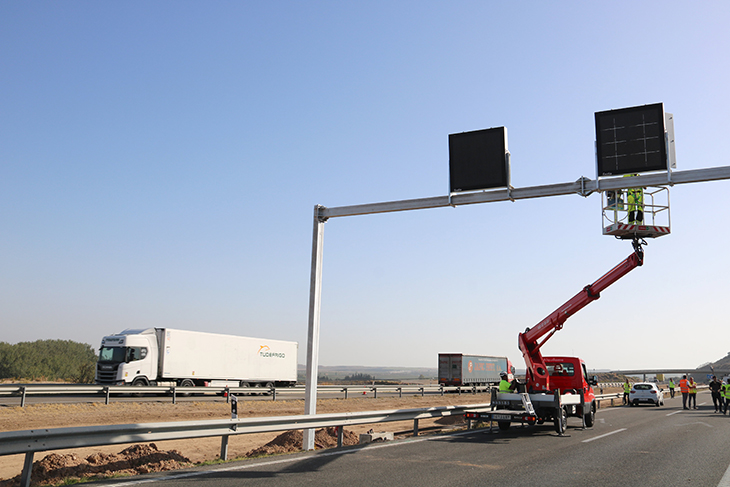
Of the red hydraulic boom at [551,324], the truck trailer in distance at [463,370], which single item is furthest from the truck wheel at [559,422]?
the truck trailer in distance at [463,370]

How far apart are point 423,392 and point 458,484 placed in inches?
1414

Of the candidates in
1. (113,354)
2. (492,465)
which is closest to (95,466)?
(492,465)

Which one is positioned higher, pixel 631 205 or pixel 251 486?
pixel 631 205

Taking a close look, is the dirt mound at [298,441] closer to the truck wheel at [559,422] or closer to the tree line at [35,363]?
the truck wheel at [559,422]

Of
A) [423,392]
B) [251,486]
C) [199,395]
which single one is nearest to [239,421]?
[251,486]

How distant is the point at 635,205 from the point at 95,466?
1381 cm

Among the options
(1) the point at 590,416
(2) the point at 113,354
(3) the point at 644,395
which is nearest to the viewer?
(1) the point at 590,416

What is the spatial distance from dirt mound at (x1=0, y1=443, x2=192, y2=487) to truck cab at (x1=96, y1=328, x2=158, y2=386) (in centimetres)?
2127

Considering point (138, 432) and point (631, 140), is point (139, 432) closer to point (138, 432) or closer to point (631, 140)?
point (138, 432)

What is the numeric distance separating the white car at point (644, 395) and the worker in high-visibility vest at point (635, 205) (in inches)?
831

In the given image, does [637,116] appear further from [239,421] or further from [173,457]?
[173,457]

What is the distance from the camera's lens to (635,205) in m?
14.5

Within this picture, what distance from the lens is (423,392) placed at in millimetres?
42531

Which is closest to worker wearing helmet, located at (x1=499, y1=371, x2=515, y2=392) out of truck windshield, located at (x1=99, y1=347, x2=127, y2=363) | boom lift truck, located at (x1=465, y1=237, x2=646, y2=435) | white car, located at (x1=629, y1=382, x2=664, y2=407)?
boom lift truck, located at (x1=465, y1=237, x2=646, y2=435)
